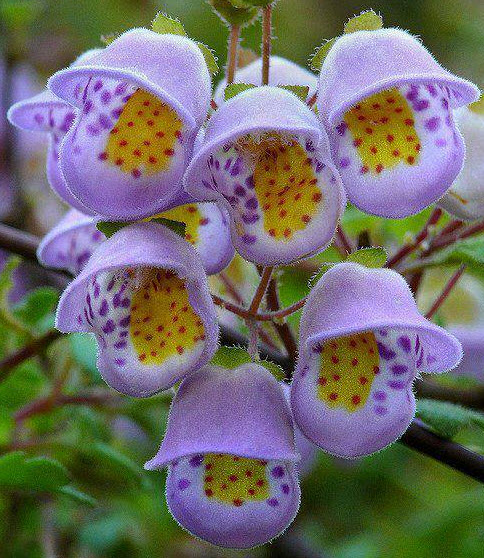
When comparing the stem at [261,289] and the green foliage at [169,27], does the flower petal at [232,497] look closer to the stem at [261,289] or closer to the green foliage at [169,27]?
the stem at [261,289]

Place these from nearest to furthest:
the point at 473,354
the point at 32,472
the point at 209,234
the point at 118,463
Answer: the point at 209,234
the point at 32,472
the point at 118,463
the point at 473,354

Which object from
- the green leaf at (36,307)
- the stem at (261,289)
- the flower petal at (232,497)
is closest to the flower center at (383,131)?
the stem at (261,289)

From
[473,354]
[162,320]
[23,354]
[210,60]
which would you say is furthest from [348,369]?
[473,354]

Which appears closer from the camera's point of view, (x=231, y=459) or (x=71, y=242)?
(x=231, y=459)

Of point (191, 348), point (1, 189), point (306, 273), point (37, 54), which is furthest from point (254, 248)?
point (37, 54)

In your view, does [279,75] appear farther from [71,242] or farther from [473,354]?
[473,354]

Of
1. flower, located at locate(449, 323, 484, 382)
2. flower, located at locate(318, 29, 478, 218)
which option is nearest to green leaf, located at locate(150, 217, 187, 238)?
flower, located at locate(318, 29, 478, 218)
